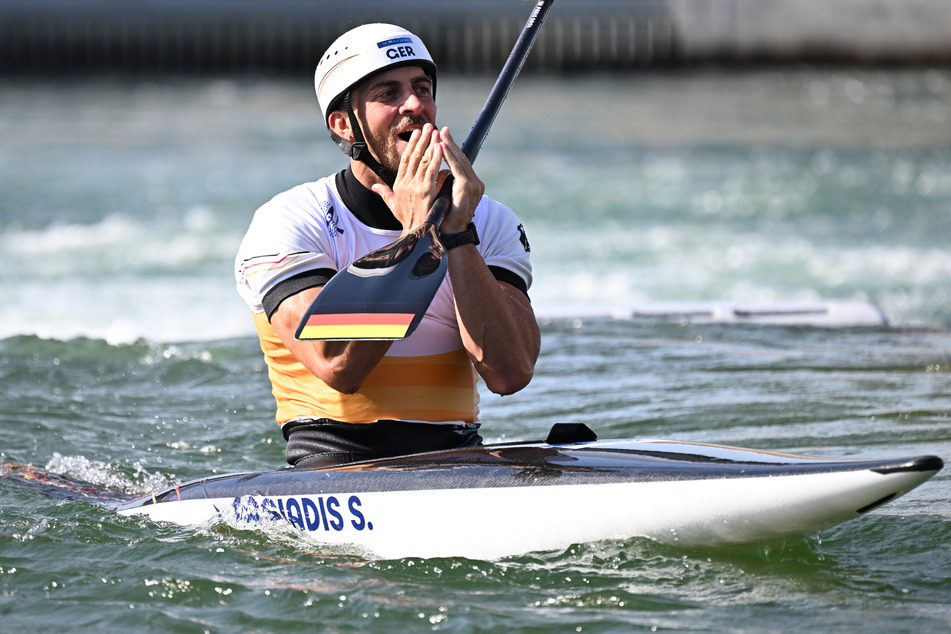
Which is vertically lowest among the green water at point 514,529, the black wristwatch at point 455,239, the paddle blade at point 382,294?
the green water at point 514,529

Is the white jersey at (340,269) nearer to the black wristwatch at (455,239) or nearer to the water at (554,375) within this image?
the black wristwatch at (455,239)

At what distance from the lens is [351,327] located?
321 cm

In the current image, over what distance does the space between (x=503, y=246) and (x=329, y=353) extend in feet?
2.05

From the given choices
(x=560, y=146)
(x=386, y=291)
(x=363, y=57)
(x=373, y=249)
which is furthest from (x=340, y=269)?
(x=560, y=146)

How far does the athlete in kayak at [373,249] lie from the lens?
3.28 metres

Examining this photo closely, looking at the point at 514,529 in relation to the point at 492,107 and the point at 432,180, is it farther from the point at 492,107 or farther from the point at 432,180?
the point at 492,107

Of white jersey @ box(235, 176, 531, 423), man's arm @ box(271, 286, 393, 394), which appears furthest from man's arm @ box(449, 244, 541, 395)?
man's arm @ box(271, 286, 393, 394)

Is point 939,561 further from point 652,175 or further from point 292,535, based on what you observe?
point 652,175

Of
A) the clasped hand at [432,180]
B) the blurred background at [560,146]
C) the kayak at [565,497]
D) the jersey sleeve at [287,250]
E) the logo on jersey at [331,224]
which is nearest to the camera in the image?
the kayak at [565,497]

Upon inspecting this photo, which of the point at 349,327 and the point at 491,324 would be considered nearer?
the point at 349,327

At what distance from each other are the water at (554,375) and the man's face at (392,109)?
44.9 inches

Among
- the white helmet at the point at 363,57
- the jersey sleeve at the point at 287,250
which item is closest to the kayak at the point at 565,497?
the jersey sleeve at the point at 287,250

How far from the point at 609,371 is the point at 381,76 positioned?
10.5 feet

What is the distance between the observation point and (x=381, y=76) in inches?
136
